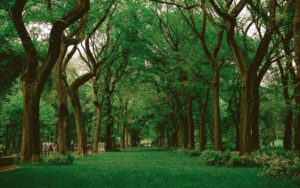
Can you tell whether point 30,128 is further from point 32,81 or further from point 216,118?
point 216,118

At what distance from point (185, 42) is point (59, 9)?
12.1m

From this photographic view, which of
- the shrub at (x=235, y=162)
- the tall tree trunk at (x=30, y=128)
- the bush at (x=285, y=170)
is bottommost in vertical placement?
the shrub at (x=235, y=162)

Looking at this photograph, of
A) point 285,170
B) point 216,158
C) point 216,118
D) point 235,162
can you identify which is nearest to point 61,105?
point 216,118

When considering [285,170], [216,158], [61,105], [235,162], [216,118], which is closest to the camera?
[285,170]

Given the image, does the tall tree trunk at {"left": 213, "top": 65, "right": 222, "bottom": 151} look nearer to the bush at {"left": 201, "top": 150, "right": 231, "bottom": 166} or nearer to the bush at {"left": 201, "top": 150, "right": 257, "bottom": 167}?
the bush at {"left": 201, "top": 150, "right": 257, "bottom": 167}

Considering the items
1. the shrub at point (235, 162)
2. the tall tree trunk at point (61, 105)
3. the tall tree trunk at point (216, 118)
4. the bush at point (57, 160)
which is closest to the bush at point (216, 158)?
the shrub at point (235, 162)

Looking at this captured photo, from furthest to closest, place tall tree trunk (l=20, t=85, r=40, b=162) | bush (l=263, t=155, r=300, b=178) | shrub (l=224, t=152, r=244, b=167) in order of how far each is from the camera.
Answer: tall tree trunk (l=20, t=85, r=40, b=162)
shrub (l=224, t=152, r=244, b=167)
bush (l=263, t=155, r=300, b=178)

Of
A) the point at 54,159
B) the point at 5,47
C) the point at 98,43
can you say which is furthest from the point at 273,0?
the point at 98,43

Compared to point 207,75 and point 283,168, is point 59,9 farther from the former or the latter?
point 283,168

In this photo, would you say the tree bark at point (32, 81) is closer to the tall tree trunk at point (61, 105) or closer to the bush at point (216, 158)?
the tall tree trunk at point (61, 105)

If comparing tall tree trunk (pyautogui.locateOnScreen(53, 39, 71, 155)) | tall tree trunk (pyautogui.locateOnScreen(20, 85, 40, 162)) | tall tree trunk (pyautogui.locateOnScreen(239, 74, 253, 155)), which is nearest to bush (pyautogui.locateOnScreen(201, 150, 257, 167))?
tall tree trunk (pyautogui.locateOnScreen(239, 74, 253, 155))

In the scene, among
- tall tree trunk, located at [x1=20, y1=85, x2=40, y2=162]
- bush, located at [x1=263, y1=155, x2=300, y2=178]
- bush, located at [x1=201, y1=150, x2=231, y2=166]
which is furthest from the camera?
bush, located at [x1=201, y1=150, x2=231, y2=166]

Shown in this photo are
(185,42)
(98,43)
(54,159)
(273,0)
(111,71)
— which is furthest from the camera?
(111,71)

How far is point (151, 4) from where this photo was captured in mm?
24094
